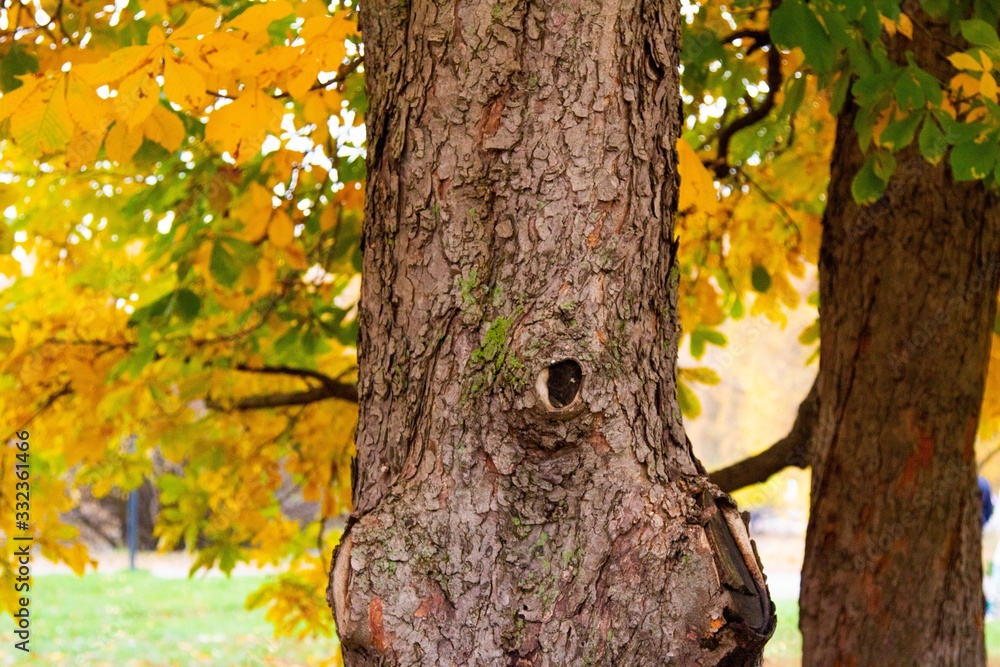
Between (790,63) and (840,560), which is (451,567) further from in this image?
(790,63)

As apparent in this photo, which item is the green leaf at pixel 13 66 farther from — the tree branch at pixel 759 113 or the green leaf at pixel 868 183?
the tree branch at pixel 759 113

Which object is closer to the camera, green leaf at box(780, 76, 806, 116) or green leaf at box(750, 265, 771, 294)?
green leaf at box(780, 76, 806, 116)

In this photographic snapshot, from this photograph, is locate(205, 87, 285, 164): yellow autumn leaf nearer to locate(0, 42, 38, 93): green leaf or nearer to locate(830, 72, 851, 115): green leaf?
locate(0, 42, 38, 93): green leaf

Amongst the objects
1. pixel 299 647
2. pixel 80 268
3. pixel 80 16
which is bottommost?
pixel 299 647

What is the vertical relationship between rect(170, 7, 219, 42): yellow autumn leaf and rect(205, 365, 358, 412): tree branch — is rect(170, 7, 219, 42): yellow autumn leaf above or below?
above

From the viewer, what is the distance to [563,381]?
1.21m

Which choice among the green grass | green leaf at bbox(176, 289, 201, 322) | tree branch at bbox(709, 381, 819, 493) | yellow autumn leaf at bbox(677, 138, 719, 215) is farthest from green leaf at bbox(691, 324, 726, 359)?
the green grass

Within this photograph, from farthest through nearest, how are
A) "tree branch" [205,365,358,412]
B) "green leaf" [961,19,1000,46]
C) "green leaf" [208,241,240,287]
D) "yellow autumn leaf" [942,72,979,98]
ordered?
"tree branch" [205,365,358,412], "green leaf" [208,241,240,287], "yellow autumn leaf" [942,72,979,98], "green leaf" [961,19,1000,46]

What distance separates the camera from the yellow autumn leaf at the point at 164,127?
5.15 ft

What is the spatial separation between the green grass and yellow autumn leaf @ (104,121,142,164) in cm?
640

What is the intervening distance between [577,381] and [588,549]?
21 centimetres

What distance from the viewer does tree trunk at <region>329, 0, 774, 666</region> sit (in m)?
1.21

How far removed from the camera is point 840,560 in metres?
2.85

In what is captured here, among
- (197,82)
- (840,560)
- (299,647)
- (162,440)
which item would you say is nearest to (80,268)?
(162,440)
